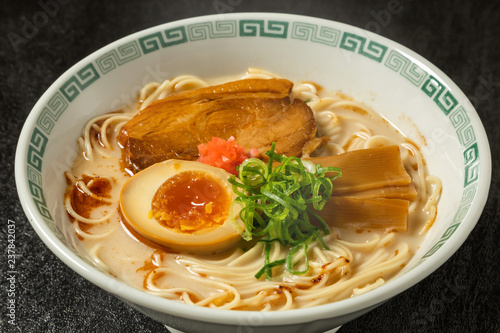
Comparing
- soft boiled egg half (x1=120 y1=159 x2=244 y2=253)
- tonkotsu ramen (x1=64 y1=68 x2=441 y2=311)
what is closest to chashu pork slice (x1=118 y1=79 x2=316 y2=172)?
tonkotsu ramen (x1=64 y1=68 x2=441 y2=311)

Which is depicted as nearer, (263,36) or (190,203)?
(190,203)

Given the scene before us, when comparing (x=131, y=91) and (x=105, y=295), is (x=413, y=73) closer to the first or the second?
(x=131, y=91)

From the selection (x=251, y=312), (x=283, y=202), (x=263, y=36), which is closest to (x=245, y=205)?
(x=283, y=202)

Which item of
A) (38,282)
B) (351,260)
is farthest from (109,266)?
(351,260)

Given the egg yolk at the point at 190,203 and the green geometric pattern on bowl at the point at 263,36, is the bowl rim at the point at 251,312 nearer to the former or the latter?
the green geometric pattern on bowl at the point at 263,36

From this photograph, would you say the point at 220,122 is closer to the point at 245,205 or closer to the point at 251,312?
the point at 245,205

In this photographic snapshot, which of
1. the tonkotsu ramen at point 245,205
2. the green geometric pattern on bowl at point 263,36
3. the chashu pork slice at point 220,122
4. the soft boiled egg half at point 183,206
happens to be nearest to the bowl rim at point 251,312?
the green geometric pattern on bowl at point 263,36

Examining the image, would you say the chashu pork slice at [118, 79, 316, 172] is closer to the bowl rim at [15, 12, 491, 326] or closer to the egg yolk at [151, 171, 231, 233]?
the egg yolk at [151, 171, 231, 233]
